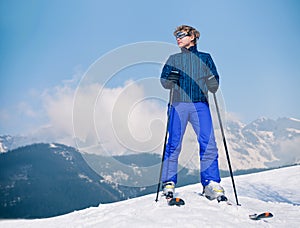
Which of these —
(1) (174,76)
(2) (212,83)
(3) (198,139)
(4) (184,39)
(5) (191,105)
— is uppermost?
(4) (184,39)

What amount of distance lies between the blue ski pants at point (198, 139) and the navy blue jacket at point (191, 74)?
15 centimetres

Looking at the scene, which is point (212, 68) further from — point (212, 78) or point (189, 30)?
point (189, 30)

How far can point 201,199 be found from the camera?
5289 millimetres

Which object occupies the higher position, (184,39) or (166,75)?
(184,39)

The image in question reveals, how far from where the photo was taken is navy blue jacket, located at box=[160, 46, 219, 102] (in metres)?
5.55

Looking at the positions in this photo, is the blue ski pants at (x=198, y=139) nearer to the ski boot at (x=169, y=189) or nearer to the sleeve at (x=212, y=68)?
the ski boot at (x=169, y=189)

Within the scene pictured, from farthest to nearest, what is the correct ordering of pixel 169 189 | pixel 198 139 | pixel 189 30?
pixel 189 30 → pixel 198 139 → pixel 169 189

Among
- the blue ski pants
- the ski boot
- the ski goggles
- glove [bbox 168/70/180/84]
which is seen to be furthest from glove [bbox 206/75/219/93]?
the ski boot

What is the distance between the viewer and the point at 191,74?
5.62 metres

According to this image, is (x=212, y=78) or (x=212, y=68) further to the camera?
(x=212, y=68)

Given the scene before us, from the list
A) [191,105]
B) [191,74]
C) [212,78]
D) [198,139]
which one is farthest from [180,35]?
[198,139]

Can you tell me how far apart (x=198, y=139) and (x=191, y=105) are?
2.02 ft

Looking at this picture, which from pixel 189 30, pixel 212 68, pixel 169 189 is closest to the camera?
pixel 169 189

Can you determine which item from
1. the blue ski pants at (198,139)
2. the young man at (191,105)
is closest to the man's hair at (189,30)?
the young man at (191,105)
